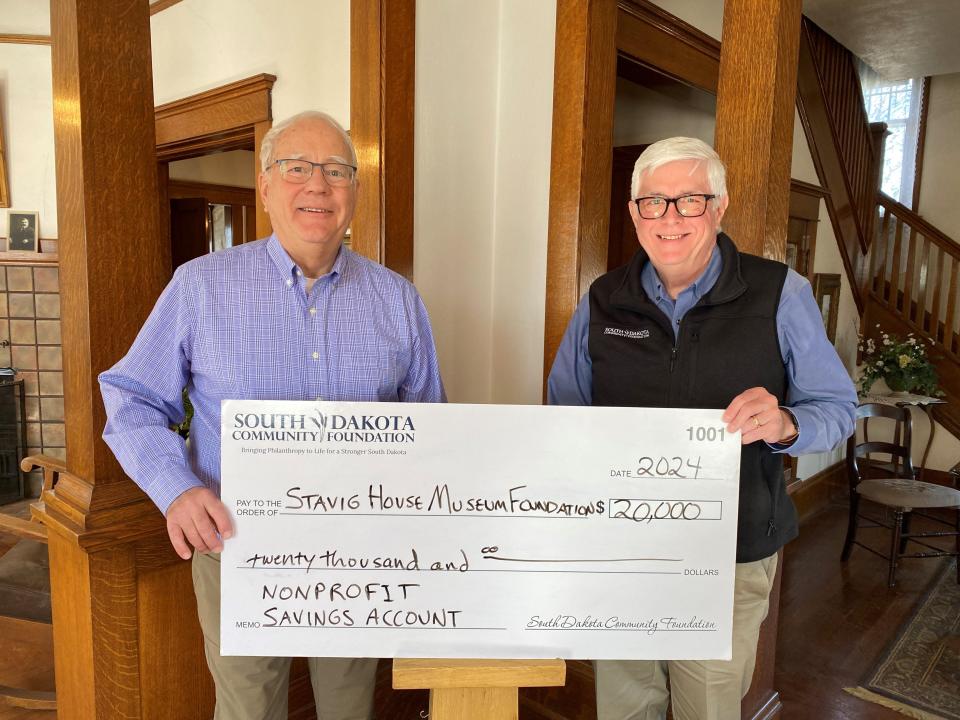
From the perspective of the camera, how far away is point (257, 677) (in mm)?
1370

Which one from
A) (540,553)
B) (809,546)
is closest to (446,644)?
(540,553)

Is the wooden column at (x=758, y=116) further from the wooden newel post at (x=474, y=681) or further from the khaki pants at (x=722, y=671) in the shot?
the wooden newel post at (x=474, y=681)

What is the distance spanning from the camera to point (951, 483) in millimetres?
5148

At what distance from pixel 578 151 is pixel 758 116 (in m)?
0.52

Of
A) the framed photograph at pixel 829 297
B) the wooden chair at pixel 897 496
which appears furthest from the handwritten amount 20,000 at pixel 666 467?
the framed photograph at pixel 829 297

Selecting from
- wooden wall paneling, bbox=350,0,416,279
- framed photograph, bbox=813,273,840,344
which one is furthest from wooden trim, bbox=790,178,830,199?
wooden wall paneling, bbox=350,0,416,279

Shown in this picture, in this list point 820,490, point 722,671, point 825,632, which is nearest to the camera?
point 722,671

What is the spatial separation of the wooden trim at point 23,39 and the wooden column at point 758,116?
4.82 m

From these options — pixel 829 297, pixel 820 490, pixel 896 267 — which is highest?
pixel 896 267

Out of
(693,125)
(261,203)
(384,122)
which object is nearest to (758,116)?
(384,122)

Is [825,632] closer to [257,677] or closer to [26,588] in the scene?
[257,677]

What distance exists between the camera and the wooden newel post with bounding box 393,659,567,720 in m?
1.13

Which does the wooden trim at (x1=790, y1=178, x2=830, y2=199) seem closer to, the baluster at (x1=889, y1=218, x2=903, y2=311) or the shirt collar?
the baluster at (x1=889, y1=218, x2=903, y2=311)

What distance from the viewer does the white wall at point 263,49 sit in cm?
267
